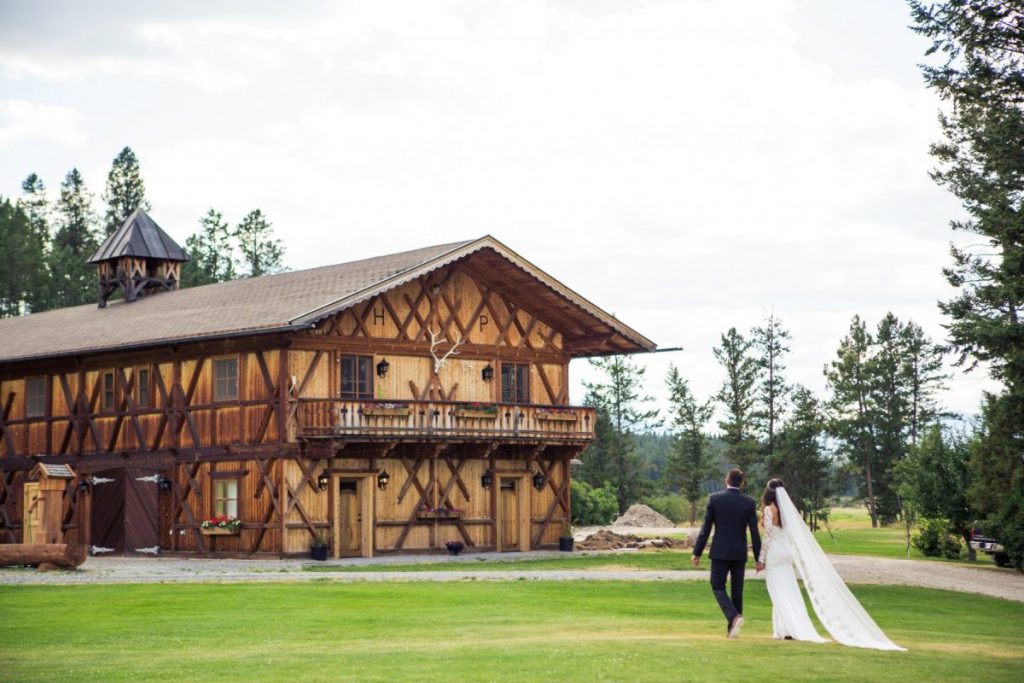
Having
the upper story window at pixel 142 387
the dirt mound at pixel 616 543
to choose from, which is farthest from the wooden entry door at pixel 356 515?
the dirt mound at pixel 616 543

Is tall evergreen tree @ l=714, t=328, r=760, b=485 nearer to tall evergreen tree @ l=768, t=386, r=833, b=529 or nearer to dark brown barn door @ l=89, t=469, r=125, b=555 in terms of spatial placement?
tall evergreen tree @ l=768, t=386, r=833, b=529

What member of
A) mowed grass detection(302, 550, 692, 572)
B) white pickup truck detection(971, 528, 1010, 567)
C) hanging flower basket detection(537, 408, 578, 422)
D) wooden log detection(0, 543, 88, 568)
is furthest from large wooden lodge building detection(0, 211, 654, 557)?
white pickup truck detection(971, 528, 1010, 567)

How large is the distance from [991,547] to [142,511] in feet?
79.7

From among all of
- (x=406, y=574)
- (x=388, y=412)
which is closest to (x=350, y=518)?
(x=388, y=412)

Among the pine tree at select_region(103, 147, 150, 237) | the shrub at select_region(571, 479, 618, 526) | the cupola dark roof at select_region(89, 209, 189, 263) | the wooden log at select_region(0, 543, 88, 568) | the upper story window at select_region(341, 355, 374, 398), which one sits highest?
the pine tree at select_region(103, 147, 150, 237)

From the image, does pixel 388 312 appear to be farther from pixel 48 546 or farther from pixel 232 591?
pixel 232 591

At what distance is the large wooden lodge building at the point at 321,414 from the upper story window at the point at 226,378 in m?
0.05

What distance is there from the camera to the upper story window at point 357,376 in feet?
127

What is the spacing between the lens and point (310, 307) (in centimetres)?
3706

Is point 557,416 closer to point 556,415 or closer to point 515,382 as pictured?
point 556,415

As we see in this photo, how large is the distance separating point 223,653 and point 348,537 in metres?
22.5

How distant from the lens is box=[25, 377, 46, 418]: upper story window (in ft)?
149

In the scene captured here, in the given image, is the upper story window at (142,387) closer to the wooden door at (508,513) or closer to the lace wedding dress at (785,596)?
the wooden door at (508,513)

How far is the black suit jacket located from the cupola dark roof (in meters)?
38.5
